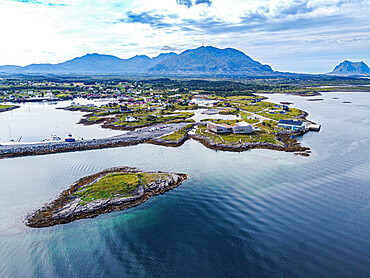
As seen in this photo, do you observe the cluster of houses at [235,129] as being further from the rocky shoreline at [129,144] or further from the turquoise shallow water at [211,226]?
the turquoise shallow water at [211,226]

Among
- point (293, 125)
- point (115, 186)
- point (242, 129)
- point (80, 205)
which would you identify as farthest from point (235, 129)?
point (80, 205)

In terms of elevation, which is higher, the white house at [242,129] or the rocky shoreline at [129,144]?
the white house at [242,129]

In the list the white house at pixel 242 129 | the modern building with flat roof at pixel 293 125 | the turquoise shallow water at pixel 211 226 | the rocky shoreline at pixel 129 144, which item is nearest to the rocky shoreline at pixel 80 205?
the turquoise shallow water at pixel 211 226

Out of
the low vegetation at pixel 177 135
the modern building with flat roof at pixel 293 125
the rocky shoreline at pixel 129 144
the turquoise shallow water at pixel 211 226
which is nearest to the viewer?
the turquoise shallow water at pixel 211 226

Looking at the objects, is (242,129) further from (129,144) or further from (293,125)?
(129,144)

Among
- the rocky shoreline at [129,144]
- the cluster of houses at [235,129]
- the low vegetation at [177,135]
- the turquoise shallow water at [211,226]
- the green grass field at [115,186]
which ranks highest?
the cluster of houses at [235,129]

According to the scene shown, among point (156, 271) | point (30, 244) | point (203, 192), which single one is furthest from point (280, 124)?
point (30, 244)

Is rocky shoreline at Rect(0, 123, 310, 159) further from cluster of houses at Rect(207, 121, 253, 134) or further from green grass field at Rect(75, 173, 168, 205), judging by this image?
green grass field at Rect(75, 173, 168, 205)
